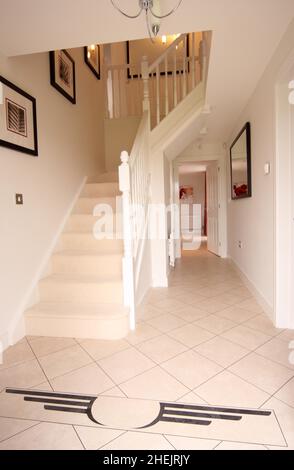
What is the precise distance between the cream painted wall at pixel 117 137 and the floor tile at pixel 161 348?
10.3ft

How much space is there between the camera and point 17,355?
6.48ft

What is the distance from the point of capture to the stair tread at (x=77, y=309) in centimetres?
222

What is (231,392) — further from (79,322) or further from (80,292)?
(80,292)

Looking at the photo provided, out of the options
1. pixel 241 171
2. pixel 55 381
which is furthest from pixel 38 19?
pixel 241 171

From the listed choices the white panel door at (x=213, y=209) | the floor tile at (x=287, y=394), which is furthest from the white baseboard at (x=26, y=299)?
the white panel door at (x=213, y=209)

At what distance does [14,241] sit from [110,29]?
172cm

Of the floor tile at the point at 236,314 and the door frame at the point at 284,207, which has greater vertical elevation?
the door frame at the point at 284,207

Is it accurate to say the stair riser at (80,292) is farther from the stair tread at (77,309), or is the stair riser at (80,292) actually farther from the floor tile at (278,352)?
the floor tile at (278,352)

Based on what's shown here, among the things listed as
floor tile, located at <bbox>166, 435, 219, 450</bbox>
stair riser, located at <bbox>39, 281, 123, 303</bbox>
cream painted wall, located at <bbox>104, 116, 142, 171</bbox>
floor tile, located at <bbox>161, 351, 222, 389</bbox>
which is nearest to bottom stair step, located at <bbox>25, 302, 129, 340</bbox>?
stair riser, located at <bbox>39, 281, 123, 303</bbox>

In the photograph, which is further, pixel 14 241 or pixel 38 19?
pixel 14 241

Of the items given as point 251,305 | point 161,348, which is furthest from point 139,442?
point 251,305

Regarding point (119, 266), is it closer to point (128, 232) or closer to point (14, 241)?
point (128, 232)

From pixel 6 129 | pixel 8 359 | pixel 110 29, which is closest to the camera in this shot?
pixel 110 29

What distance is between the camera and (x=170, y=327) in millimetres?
2354
